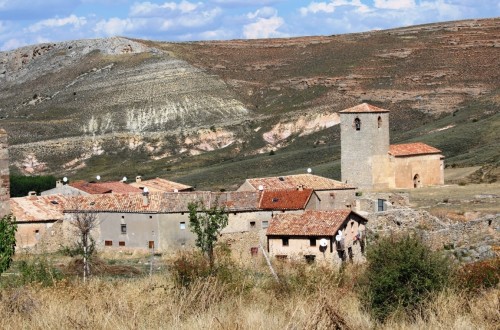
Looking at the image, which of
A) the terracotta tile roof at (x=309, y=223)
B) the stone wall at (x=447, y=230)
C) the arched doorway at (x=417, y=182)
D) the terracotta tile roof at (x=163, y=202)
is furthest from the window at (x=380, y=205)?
the arched doorway at (x=417, y=182)

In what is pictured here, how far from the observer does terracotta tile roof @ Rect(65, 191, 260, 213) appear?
4325 centimetres

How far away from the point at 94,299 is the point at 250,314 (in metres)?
2.51

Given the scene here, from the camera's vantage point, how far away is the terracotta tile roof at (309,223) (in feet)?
122

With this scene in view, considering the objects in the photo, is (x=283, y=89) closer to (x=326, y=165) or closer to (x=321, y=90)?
(x=321, y=90)

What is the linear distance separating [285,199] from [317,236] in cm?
708

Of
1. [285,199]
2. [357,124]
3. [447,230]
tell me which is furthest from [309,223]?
[357,124]

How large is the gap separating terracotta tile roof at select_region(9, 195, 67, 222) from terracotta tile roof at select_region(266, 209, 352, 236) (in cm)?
1183

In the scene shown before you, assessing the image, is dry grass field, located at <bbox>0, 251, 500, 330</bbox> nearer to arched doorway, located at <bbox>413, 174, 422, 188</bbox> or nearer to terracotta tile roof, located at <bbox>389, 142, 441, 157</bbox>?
terracotta tile roof, located at <bbox>389, 142, 441, 157</bbox>

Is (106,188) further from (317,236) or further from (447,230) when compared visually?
(447,230)

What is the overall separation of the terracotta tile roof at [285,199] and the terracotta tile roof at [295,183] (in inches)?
134

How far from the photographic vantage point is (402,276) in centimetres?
1531

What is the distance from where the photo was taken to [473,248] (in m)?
29.9

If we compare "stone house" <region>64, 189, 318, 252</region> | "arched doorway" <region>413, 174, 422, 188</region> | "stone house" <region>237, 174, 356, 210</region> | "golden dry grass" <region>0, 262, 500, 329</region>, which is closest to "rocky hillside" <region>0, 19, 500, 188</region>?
"arched doorway" <region>413, 174, 422, 188</region>

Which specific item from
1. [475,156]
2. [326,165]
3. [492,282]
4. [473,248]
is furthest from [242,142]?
[492,282]
